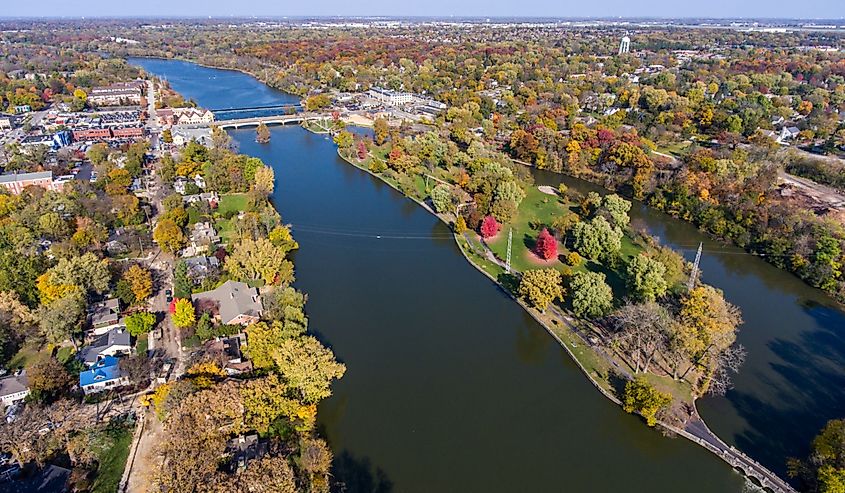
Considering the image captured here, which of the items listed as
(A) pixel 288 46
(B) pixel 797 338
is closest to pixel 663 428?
(B) pixel 797 338

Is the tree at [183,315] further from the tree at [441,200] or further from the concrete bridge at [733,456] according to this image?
the concrete bridge at [733,456]

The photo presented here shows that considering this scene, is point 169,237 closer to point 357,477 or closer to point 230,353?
point 230,353

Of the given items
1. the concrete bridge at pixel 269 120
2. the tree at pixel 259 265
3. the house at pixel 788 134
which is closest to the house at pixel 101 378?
the tree at pixel 259 265

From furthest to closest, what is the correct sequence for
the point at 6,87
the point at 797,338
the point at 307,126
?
the point at 6,87, the point at 307,126, the point at 797,338

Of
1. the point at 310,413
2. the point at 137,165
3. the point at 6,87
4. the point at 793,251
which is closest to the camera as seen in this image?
the point at 310,413

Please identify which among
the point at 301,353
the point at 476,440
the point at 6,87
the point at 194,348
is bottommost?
the point at 476,440

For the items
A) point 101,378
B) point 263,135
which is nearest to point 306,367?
point 101,378

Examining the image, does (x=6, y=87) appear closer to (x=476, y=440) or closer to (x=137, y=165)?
(x=137, y=165)

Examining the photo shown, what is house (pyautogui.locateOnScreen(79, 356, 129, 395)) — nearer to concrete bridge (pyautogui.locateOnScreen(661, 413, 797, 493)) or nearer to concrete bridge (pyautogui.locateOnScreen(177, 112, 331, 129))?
concrete bridge (pyautogui.locateOnScreen(661, 413, 797, 493))

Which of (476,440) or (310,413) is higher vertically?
(310,413)
